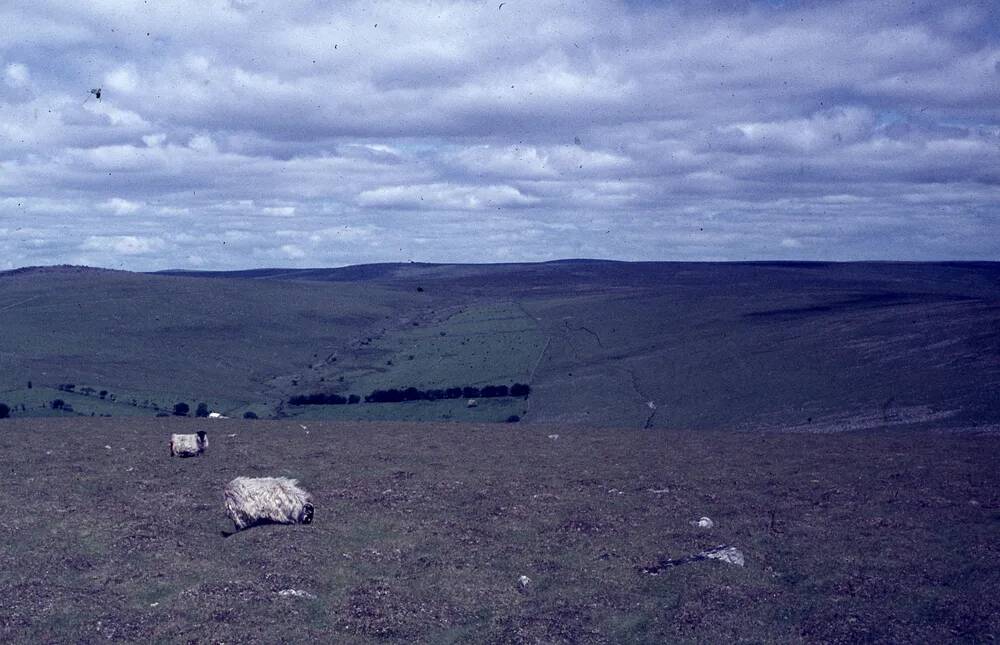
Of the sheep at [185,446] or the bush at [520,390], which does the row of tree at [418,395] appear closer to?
the bush at [520,390]

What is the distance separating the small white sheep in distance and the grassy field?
44 centimetres

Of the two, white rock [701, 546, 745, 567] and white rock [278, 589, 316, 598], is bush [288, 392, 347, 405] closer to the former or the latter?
white rock [701, 546, 745, 567]

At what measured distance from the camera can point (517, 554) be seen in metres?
16.5

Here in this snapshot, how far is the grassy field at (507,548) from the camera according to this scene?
12.8 meters

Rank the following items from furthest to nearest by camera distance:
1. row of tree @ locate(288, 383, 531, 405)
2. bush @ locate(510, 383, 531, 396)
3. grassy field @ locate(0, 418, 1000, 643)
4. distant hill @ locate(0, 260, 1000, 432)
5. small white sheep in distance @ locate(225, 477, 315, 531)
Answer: row of tree @ locate(288, 383, 531, 405) → bush @ locate(510, 383, 531, 396) → distant hill @ locate(0, 260, 1000, 432) → small white sheep in distance @ locate(225, 477, 315, 531) → grassy field @ locate(0, 418, 1000, 643)

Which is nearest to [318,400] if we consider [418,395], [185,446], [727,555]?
[418,395]

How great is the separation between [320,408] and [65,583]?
48.5m

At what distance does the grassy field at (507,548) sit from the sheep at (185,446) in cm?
64

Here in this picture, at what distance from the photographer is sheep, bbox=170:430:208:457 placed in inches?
1090

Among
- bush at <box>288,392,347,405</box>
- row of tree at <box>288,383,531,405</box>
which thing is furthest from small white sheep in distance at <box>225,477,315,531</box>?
bush at <box>288,392,347,405</box>

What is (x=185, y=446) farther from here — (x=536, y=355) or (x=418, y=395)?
(x=536, y=355)

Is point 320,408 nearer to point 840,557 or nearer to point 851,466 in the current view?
point 851,466

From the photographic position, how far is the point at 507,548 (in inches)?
666

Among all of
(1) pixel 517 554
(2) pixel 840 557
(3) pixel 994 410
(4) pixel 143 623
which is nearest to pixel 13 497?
(4) pixel 143 623
